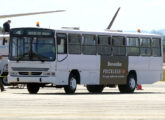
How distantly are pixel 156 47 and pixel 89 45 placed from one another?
528 cm

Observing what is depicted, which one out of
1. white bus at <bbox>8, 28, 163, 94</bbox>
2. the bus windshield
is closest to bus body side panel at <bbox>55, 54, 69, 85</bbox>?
white bus at <bbox>8, 28, 163, 94</bbox>

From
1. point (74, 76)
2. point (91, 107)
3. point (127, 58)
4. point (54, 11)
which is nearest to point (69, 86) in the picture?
point (74, 76)

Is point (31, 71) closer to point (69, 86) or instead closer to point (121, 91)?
point (69, 86)

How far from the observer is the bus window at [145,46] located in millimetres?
36625

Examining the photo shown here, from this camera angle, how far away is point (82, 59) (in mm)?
33531

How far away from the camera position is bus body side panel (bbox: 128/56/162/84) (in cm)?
3641

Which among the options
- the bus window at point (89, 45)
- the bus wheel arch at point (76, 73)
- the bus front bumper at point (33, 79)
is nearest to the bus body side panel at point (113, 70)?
the bus window at point (89, 45)

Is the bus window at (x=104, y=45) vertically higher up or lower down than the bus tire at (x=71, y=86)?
higher up

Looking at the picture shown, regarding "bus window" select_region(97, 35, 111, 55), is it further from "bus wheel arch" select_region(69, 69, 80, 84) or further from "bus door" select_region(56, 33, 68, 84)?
"bus door" select_region(56, 33, 68, 84)

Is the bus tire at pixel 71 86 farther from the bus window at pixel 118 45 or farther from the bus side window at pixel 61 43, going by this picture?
the bus window at pixel 118 45

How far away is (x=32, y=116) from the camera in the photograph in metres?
16.9

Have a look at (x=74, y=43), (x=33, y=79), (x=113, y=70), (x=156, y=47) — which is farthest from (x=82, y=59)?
(x=156, y=47)

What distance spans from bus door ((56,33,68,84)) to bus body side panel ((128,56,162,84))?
489 centimetres

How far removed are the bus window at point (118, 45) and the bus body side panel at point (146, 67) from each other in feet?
2.19
